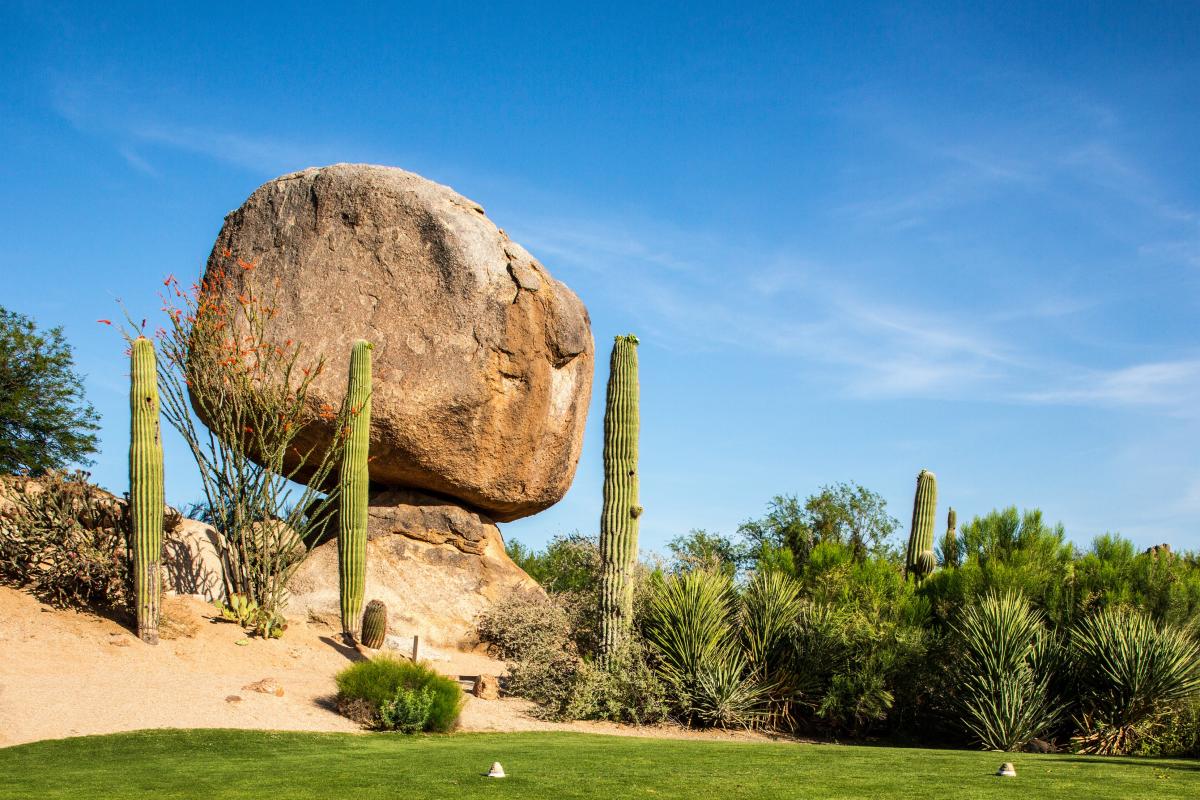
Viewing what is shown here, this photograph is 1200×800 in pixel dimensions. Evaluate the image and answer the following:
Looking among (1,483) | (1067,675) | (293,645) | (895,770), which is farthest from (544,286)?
(895,770)

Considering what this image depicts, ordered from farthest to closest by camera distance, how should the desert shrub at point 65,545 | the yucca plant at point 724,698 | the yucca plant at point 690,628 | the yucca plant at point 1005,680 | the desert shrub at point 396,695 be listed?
1. the desert shrub at point 65,545
2. the yucca plant at point 690,628
3. the yucca plant at point 724,698
4. the yucca plant at point 1005,680
5. the desert shrub at point 396,695

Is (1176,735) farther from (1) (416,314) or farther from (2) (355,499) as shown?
(1) (416,314)

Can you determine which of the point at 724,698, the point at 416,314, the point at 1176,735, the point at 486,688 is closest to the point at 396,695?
the point at 486,688

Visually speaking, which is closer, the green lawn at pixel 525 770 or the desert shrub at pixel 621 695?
the green lawn at pixel 525 770

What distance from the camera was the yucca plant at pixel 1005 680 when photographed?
41.8 feet

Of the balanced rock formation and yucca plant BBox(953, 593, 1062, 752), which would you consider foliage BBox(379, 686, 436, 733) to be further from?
yucca plant BBox(953, 593, 1062, 752)

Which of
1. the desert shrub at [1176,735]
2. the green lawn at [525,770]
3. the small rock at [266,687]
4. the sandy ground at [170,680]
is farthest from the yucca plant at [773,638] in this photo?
the small rock at [266,687]

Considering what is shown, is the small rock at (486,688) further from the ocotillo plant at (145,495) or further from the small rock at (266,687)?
the ocotillo plant at (145,495)

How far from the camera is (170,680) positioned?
514 inches

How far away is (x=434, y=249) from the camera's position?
65.0 feet

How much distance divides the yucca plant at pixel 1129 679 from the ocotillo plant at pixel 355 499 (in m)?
10.2

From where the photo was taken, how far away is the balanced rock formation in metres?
18.5

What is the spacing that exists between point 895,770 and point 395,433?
12.2 metres

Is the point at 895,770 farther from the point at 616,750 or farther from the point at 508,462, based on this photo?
the point at 508,462
